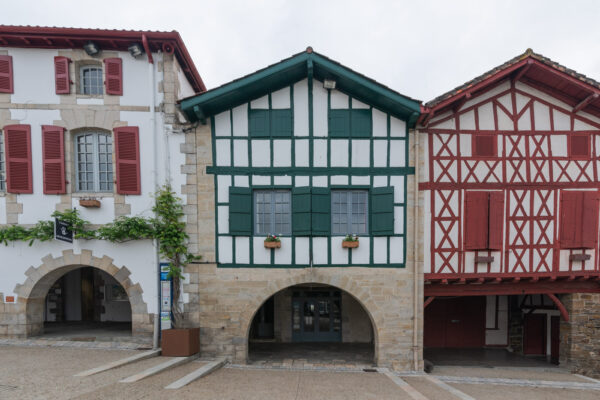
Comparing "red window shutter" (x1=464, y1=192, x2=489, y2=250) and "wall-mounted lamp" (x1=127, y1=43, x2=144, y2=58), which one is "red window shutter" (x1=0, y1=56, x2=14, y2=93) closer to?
"wall-mounted lamp" (x1=127, y1=43, x2=144, y2=58)

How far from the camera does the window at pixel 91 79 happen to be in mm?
7168

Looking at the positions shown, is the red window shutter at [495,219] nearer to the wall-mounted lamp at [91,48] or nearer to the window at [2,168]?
the wall-mounted lamp at [91,48]

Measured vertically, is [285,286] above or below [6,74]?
below

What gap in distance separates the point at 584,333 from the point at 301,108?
9942 mm

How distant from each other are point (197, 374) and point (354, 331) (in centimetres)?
603

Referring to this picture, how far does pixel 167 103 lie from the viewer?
704 centimetres

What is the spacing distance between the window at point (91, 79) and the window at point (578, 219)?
12463mm

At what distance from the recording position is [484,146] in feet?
24.1

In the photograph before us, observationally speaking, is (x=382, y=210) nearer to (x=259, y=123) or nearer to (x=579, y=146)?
(x=259, y=123)

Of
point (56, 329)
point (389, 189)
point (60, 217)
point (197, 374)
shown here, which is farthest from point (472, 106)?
point (56, 329)

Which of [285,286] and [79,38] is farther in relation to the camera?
[285,286]

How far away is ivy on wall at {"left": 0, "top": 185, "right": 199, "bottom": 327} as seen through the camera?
266 inches

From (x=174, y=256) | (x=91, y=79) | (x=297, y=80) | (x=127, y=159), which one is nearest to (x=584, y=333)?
(x=297, y=80)

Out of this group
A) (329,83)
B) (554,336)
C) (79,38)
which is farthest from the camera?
(554,336)
